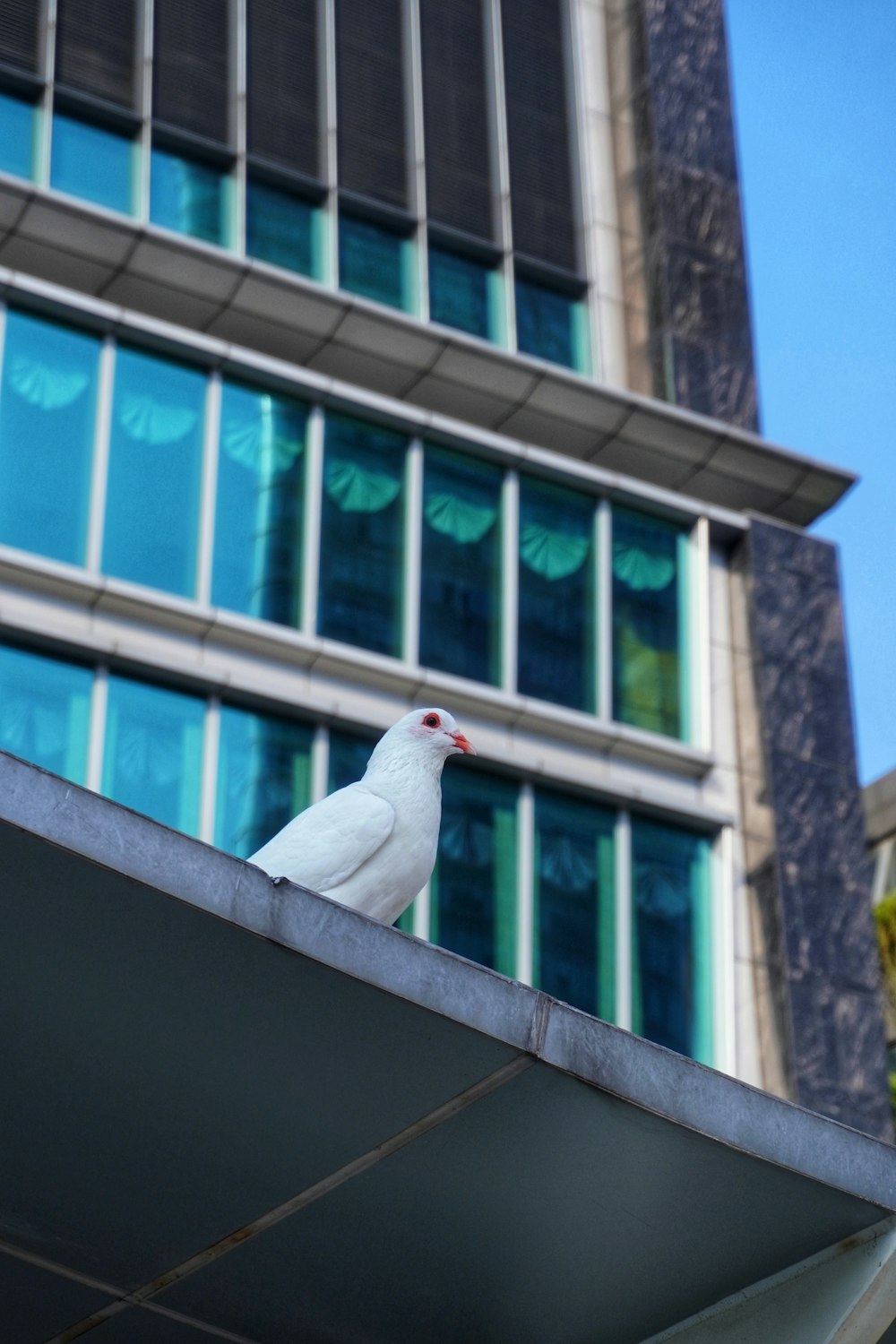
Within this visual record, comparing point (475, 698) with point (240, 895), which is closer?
point (240, 895)

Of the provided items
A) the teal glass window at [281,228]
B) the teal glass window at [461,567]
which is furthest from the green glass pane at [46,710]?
the teal glass window at [281,228]

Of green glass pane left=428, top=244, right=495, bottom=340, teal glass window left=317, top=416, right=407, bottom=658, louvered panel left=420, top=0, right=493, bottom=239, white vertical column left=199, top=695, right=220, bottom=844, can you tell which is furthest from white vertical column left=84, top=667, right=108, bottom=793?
louvered panel left=420, top=0, right=493, bottom=239

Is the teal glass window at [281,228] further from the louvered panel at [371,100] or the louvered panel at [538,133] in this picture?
the louvered panel at [538,133]

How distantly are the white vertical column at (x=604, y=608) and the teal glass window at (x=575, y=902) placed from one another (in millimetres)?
1149

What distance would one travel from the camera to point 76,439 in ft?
69.7

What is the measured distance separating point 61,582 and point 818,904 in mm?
8132

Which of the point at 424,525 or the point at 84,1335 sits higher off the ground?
the point at 424,525

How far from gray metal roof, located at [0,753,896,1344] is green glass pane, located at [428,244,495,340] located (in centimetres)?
1782

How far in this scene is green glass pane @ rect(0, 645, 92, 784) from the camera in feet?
64.7

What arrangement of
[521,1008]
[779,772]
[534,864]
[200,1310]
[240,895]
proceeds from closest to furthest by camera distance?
[240,895]
[521,1008]
[200,1310]
[534,864]
[779,772]

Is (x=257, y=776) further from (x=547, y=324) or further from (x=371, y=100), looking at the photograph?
(x=371, y=100)

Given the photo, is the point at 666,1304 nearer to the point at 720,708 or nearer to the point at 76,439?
the point at 76,439

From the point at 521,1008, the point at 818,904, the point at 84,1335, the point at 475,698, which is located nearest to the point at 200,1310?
the point at 84,1335

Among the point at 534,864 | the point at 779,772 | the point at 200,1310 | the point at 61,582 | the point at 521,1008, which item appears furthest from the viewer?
the point at 779,772
